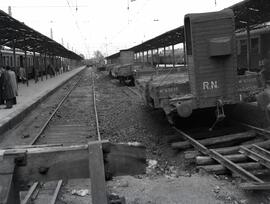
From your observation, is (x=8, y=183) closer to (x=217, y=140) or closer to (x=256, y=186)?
(x=256, y=186)

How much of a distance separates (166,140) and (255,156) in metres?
2.91

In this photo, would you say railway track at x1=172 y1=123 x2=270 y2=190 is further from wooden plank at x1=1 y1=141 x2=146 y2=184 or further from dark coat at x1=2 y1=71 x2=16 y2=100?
dark coat at x1=2 y1=71 x2=16 y2=100

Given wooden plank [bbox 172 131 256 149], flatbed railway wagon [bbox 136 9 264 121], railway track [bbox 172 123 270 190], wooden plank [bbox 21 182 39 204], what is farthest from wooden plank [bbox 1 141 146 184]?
flatbed railway wagon [bbox 136 9 264 121]

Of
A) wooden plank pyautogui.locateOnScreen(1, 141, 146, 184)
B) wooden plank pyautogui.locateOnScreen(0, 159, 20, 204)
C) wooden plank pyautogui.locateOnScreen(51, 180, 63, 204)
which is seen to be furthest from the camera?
wooden plank pyautogui.locateOnScreen(51, 180, 63, 204)

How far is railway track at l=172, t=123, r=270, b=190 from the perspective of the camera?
240 inches

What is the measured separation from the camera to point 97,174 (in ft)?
8.68

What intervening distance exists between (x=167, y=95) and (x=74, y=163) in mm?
6881

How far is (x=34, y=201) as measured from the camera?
5363mm

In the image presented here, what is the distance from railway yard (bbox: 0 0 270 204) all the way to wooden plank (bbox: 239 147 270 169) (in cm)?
2

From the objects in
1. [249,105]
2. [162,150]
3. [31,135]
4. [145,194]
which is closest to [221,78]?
[162,150]

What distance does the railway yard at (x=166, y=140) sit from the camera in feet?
9.03

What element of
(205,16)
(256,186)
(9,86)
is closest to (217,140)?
(205,16)

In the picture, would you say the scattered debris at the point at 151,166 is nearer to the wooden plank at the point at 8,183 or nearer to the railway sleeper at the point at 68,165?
the railway sleeper at the point at 68,165

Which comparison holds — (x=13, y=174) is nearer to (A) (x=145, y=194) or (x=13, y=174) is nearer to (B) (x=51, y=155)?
(B) (x=51, y=155)
